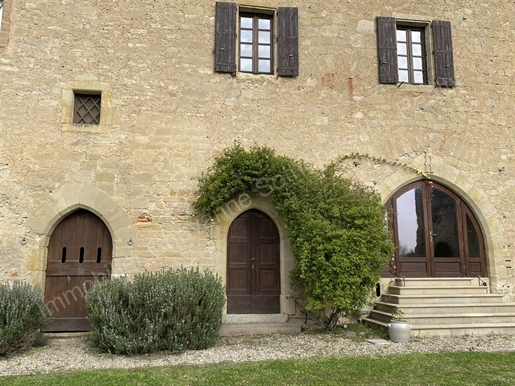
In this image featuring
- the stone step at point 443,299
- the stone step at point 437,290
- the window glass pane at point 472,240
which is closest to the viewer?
the stone step at point 443,299

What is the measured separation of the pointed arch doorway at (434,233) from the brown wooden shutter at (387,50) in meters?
2.21

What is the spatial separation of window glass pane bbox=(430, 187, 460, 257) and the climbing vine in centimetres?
183

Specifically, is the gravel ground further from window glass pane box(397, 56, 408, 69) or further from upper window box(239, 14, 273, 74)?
window glass pane box(397, 56, 408, 69)

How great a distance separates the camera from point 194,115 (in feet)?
25.7

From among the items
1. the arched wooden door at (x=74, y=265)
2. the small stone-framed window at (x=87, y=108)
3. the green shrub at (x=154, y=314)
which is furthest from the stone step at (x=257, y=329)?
the small stone-framed window at (x=87, y=108)

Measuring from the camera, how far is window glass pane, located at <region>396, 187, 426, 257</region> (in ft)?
27.0

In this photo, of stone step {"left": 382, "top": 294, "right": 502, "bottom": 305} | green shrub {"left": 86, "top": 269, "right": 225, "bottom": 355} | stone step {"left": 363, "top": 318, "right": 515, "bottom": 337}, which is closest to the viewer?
green shrub {"left": 86, "top": 269, "right": 225, "bottom": 355}

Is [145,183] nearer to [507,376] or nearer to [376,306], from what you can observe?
[376,306]

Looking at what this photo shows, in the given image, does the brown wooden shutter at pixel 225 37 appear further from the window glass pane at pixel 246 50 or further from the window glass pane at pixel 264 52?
the window glass pane at pixel 264 52

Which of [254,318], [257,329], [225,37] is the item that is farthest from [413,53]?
[257,329]

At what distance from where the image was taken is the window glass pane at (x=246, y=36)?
840 centimetres

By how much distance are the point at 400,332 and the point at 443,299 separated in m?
1.62

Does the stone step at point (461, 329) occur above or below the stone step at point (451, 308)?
below

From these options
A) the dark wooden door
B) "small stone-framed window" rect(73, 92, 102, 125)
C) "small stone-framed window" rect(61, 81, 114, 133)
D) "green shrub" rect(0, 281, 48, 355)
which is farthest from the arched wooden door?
the dark wooden door
